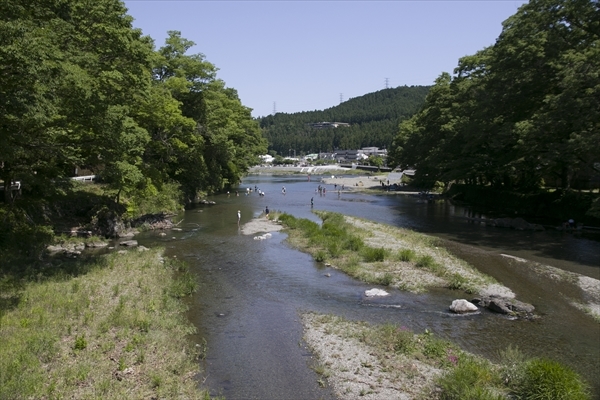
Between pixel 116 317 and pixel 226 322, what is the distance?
391 centimetres

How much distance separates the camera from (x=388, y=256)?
26281mm

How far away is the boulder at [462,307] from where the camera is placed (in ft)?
58.6

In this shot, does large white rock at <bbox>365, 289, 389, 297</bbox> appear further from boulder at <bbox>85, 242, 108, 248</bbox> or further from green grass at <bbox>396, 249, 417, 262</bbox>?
boulder at <bbox>85, 242, 108, 248</bbox>

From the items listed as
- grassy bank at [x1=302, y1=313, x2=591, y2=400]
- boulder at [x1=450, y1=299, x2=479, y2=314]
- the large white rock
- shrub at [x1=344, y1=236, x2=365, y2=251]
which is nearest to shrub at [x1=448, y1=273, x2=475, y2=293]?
boulder at [x1=450, y1=299, x2=479, y2=314]

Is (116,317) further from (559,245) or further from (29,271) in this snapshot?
(559,245)

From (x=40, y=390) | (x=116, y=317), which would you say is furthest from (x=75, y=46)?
(x=40, y=390)

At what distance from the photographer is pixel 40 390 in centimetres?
1041

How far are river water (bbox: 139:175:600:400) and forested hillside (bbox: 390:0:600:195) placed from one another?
751 cm

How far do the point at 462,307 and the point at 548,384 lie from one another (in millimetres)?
7330

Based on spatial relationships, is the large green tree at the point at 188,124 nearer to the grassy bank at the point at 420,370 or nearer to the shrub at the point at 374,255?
the shrub at the point at 374,255

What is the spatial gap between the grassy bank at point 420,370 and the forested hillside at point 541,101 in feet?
77.5

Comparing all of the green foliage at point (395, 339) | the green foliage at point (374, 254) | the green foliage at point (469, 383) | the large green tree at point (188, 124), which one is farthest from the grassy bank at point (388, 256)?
the large green tree at point (188, 124)

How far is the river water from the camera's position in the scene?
1331cm

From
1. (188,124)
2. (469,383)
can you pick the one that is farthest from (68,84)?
(188,124)
